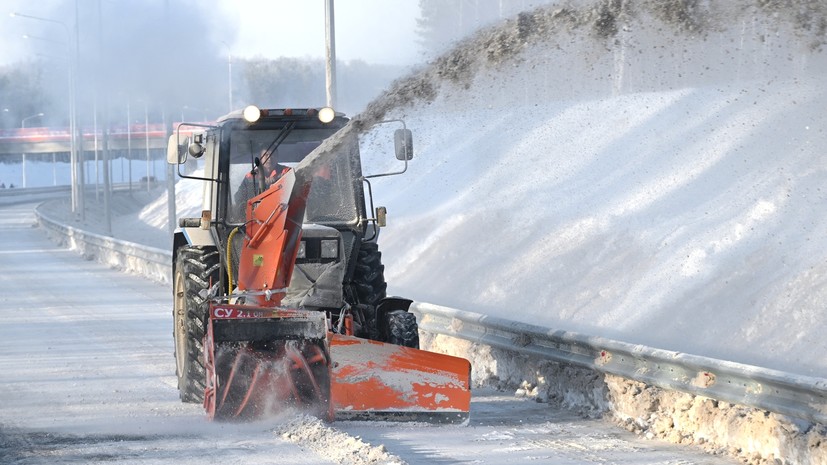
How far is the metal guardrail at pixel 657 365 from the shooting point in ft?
22.4

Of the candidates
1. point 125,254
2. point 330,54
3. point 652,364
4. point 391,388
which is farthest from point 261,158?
point 125,254

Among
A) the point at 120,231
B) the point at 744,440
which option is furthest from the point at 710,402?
the point at 120,231

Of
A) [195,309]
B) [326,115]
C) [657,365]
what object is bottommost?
[657,365]

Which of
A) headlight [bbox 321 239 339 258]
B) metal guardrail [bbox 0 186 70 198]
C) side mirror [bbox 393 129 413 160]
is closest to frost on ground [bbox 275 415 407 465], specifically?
headlight [bbox 321 239 339 258]

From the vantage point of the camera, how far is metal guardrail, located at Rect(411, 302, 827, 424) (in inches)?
269

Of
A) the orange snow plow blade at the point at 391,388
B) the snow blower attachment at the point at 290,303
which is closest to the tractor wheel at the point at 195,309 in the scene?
the snow blower attachment at the point at 290,303

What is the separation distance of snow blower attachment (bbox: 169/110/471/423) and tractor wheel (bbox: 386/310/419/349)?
0.01 m

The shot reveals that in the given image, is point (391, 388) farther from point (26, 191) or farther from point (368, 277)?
point (26, 191)

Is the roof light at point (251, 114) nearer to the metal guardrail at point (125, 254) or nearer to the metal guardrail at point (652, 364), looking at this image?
the metal guardrail at point (652, 364)

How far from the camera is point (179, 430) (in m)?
8.33

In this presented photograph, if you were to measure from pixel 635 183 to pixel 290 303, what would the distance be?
14.5 m

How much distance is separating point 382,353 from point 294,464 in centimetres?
151

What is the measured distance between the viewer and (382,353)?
334 inches

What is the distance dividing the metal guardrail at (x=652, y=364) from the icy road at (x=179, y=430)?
1.38 feet
